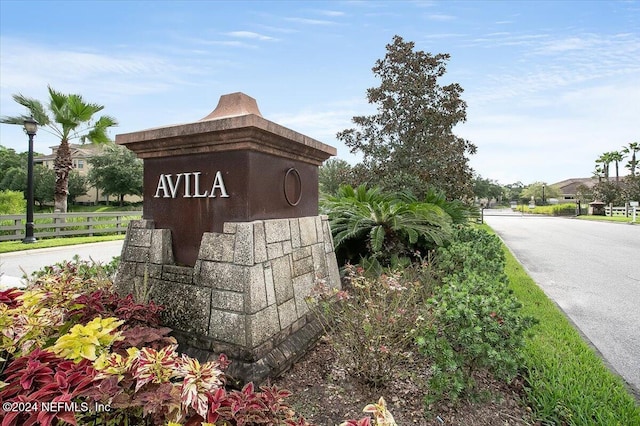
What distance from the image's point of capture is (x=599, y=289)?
5.50 m

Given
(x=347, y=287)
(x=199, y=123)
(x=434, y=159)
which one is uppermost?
(x=434, y=159)

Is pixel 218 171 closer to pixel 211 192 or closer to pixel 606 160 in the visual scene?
pixel 211 192

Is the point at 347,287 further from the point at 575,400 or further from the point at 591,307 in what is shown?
the point at 591,307

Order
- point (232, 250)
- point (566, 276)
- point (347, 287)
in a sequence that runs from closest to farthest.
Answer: point (232, 250)
point (347, 287)
point (566, 276)

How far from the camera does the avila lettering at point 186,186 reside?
271 centimetres

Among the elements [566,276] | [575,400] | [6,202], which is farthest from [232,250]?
[6,202]

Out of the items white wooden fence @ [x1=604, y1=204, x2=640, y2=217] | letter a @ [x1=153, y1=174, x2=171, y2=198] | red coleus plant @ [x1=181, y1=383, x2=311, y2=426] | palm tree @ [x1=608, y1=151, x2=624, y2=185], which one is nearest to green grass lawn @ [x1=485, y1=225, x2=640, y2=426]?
red coleus plant @ [x1=181, y1=383, x2=311, y2=426]

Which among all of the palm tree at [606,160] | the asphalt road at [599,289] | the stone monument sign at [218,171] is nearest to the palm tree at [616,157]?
the palm tree at [606,160]

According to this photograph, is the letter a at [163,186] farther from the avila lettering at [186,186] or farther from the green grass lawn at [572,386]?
the green grass lawn at [572,386]

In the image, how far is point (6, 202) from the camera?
15031 mm

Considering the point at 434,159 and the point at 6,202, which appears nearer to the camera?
the point at 434,159

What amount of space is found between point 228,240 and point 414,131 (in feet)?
28.6

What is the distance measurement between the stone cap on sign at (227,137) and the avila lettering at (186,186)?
196 millimetres

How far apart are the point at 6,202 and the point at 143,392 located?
62.6 ft
